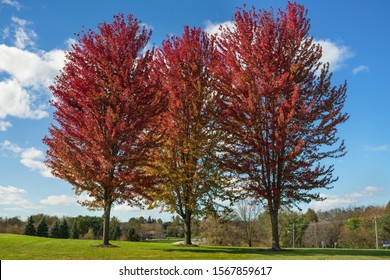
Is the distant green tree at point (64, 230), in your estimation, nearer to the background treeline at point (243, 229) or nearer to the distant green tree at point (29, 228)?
the background treeline at point (243, 229)

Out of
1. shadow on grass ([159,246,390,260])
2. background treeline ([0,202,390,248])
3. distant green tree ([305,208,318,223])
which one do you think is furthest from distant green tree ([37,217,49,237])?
distant green tree ([305,208,318,223])

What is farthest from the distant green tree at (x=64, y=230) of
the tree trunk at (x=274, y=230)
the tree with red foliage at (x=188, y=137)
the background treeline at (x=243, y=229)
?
the tree trunk at (x=274, y=230)

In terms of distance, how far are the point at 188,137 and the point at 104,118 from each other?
22.3ft

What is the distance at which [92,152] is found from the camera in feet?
63.5

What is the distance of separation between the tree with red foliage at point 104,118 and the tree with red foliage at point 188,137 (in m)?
3.53

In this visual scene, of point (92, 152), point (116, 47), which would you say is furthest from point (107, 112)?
point (116, 47)

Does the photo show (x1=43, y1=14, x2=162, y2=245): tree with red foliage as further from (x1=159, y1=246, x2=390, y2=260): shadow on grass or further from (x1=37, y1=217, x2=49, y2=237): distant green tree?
(x1=37, y1=217, x2=49, y2=237): distant green tree

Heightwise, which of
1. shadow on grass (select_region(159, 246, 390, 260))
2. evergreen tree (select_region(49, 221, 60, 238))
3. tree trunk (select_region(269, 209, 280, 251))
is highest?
tree trunk (select_region(269, 209, 280, 251))

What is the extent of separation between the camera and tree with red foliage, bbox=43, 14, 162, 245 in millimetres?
19125

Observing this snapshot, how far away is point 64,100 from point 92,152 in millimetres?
3714

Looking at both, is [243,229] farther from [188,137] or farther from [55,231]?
[55,231]

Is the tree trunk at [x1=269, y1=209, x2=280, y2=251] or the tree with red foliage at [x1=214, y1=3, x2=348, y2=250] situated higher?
the tree with red foliage at [x1=214, y1=3, x2=348, y2=250]

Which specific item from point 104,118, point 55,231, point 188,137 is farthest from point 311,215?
point 104,118

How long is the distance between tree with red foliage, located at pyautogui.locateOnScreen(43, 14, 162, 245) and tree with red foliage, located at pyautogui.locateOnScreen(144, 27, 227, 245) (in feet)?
11.6
